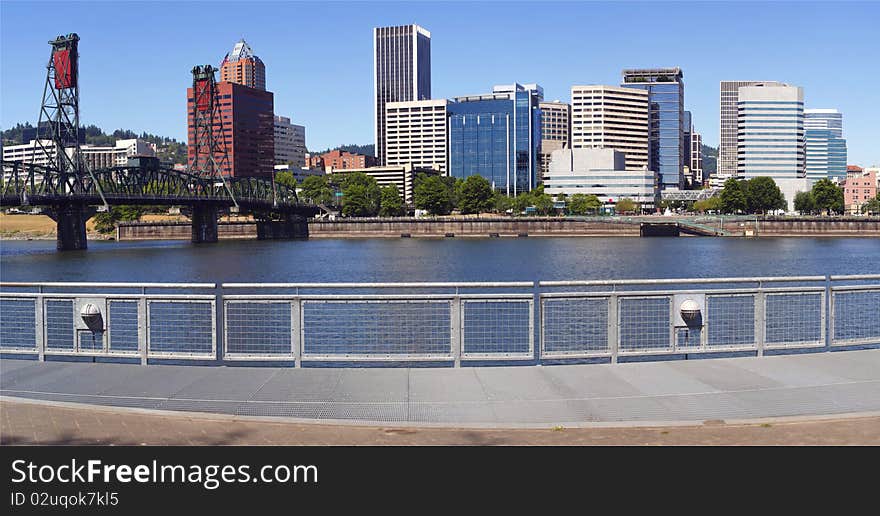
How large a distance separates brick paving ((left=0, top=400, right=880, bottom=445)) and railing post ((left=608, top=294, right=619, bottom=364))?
13.0ft

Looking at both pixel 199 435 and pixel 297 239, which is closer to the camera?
pixel 199 435

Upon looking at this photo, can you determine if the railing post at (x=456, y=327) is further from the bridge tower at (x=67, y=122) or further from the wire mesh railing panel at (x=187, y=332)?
the bridge tower at (x=67, y=122)

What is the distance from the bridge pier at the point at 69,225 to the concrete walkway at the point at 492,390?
4760 inches

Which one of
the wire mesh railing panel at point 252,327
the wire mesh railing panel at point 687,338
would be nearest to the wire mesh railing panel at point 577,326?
the wire mesh railing panel at point 687,338

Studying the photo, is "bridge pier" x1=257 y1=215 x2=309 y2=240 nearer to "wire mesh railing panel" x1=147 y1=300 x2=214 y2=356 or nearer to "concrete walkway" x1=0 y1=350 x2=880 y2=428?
"wire mesh railing panel" x1=147 y1=300 x2=214 y2=356

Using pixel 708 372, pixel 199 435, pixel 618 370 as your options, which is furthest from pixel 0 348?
pixel 708 372

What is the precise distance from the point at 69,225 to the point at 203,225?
3674 centimetres

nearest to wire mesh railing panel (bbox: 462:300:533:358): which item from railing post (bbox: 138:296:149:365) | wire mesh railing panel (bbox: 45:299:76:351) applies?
railing post (bbox: 138:296:149:365)

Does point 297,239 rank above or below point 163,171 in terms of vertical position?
below

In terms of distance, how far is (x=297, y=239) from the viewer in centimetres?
19462

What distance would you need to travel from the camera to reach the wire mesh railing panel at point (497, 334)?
14.6 m

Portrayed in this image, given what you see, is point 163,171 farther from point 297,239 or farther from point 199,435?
point 199,435

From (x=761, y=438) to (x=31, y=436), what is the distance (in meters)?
8.82

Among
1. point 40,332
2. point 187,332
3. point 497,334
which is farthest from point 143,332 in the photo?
point 497,334
